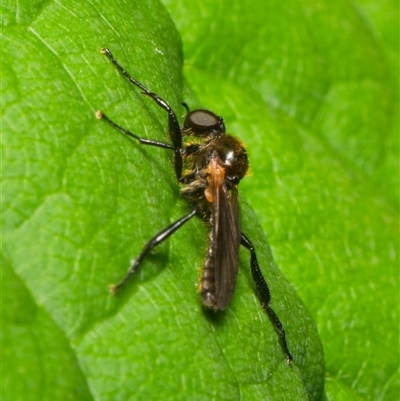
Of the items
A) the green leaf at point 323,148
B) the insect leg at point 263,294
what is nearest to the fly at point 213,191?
the insect leg at point 263,294

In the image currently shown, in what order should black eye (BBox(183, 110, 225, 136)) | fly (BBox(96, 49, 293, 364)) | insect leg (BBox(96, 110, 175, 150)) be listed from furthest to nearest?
black eye (BBox(183, 110, 225, 136)) < fly (BBox(96, 49, 293, 364)) < insect leg (BBox(96, 110, 175, 150))

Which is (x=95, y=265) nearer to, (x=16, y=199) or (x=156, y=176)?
(x=16, y=199)

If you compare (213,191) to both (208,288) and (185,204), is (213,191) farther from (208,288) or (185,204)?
(208,288)

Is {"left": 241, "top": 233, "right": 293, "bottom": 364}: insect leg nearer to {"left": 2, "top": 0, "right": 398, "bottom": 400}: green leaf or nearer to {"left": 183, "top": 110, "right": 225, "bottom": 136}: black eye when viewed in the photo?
{"left": 2, "top": 0, "right": 398, "bottom": 400}: green leaf

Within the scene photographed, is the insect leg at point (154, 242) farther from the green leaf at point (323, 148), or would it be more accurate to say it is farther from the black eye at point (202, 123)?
the green leaf at point (323, 148)

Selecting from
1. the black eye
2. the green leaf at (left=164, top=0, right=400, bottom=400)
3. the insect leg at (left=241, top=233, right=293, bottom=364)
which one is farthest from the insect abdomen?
the green leaf at (left=164, top=0, right=400, bottom=400)

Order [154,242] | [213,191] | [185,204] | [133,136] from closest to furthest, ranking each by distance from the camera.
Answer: [154,242] < [133,136] < [185,204] < [213,191]

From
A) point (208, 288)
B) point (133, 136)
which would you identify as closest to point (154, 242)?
point (208, 288)
